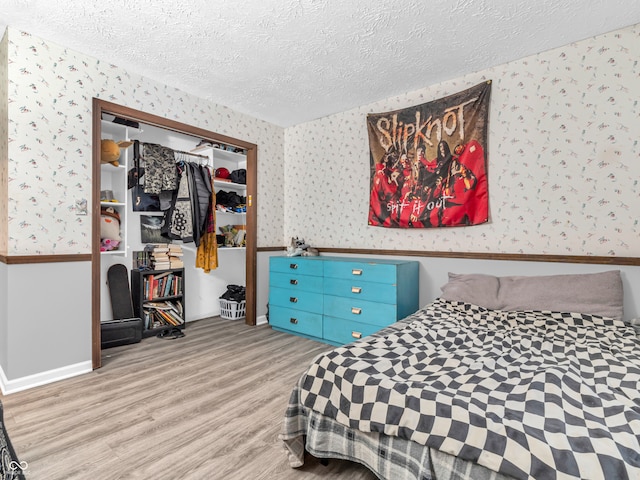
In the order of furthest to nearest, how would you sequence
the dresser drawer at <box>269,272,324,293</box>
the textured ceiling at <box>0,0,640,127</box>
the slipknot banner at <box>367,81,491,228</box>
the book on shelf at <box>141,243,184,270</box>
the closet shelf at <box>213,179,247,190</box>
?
the closet shelf at <box>213,179,247,190</box>
the book on shelf at <box>141,243,184,270</box>
the dresser drawer at <box>269,272,324,293</box>
the slipknot banner at <box>367,81,491,228</box>
the textured ceiling at <box>0,0,640,127</box>

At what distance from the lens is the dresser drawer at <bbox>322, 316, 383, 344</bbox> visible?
2.80 meters

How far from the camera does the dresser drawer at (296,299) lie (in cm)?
315

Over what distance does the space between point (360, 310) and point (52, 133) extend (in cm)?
269

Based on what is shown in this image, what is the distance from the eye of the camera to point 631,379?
4.32 ft

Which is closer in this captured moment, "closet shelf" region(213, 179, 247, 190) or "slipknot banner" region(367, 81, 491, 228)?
"slipknot banner" region(367, 81, 491, 228)

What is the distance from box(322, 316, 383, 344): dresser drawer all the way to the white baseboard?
1.92 meters

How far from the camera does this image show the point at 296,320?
3.31 meters

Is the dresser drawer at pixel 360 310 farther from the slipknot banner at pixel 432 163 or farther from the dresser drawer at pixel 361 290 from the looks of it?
the slipknot banner at pixel 432 163

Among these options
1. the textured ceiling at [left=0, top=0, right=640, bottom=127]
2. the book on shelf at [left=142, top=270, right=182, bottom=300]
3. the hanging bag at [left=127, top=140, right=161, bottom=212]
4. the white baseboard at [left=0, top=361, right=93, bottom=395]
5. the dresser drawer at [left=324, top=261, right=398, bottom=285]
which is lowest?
the white baseboard at [left=0, top=361, right=93, bottom=395]

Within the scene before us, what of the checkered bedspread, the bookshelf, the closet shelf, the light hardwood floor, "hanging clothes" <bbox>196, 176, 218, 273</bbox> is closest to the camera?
the checkered bedspread

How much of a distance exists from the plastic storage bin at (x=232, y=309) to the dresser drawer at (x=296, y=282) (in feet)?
2.26

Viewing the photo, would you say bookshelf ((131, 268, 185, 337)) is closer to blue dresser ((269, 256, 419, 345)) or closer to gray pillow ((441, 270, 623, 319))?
blue dresser ((269, 256, 419, 345))

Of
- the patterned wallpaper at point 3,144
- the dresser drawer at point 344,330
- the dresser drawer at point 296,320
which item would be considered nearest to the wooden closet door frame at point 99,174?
the dresser drawer at point 296,320

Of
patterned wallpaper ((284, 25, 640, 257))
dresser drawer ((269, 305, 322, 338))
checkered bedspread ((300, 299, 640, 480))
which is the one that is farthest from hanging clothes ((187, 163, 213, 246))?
checkered bedspread ((300, 299, 640, 480))
